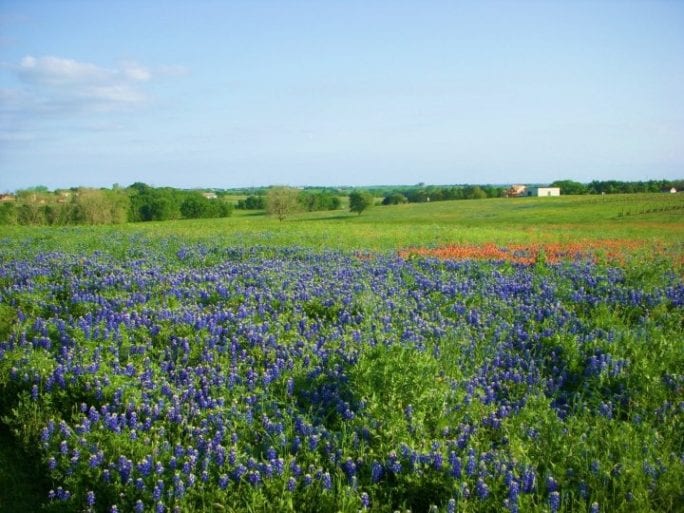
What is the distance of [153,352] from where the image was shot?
6.61 metres

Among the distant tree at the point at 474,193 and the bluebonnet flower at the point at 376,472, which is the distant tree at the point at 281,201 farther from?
the bluebonnet flower at the point at 376,472

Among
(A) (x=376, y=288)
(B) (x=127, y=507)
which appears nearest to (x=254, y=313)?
(A) (x=376, y=288)

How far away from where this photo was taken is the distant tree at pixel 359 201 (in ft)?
282

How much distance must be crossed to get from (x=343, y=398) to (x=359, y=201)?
81145 millimetres

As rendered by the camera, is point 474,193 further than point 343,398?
Yes

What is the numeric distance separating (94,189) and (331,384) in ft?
231

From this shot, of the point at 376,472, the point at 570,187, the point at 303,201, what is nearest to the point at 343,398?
the point at 376,472

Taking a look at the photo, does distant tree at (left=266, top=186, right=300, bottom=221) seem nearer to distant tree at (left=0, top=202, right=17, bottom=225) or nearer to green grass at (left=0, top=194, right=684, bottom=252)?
green grass at (left=0, top=194, right=684, bottom=252)

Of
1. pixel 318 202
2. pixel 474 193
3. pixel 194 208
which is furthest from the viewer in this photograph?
pixel 474 193

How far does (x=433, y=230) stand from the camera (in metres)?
29.4

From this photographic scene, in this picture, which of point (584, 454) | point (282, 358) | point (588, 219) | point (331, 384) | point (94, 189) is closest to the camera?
point (584, 454)

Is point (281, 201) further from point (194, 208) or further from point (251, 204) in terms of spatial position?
point (251, 204)

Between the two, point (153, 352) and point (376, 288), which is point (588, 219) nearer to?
point (376, 288)

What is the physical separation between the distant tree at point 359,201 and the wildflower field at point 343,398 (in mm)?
76727
